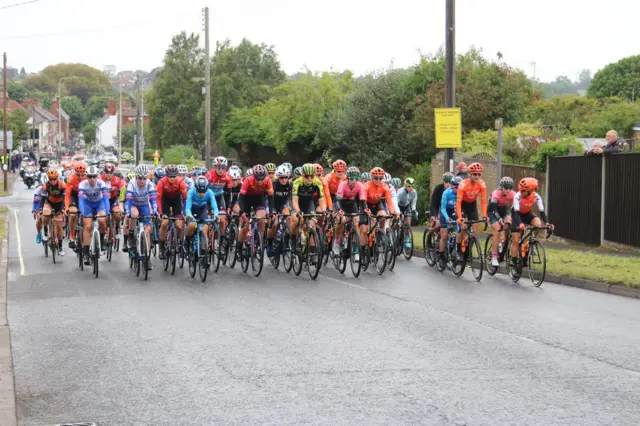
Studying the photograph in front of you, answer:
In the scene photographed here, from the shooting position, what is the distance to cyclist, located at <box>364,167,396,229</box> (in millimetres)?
18177

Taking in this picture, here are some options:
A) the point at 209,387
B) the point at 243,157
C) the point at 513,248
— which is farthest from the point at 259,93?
the point at 209,387

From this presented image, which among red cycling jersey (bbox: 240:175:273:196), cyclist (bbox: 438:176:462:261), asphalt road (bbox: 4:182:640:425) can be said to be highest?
red cycling jersey (bbox: 240:175:273:196)

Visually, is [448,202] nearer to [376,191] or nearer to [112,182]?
[376,191]

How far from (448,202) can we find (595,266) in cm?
299

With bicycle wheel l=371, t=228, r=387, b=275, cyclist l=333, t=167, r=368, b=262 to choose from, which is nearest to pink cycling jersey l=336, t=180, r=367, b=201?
cyclist l=333, t=167, r=368, b=262

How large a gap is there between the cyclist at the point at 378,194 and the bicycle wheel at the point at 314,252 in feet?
6.14

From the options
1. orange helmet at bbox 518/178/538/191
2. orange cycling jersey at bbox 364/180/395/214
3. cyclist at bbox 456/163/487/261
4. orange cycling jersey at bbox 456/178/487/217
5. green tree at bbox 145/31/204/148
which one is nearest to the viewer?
orange helmet at bbox 518/178/538/191

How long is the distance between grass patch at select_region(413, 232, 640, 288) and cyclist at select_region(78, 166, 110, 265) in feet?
26.8

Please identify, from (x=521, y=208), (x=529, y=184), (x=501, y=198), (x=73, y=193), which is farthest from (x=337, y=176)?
(x=73, y=193)

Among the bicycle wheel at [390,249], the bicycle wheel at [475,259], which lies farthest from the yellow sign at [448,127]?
the bicycle wheel at [390,249]

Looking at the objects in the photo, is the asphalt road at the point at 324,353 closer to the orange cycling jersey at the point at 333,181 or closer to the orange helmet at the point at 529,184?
the orange helmet at the point at 529,184

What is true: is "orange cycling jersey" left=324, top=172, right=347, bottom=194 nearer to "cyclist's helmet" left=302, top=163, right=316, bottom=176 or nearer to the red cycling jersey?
the red cycling jersey

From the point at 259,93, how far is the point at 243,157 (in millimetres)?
22746

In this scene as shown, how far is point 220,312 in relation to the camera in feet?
41.4
